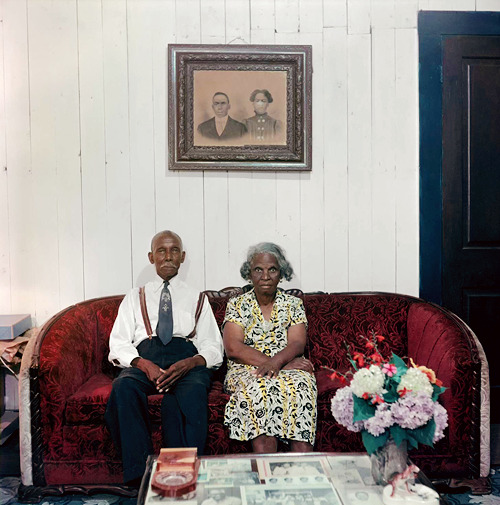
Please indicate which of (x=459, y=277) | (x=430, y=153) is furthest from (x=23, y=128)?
(x=459, y=277)

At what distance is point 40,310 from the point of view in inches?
142

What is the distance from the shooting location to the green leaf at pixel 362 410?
1.74m

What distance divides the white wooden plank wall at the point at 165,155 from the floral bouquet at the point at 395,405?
1.92 m

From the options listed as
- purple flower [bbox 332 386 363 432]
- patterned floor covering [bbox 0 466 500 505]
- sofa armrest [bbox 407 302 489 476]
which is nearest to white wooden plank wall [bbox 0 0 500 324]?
sofa armrest [bbox 407 302 489 476]

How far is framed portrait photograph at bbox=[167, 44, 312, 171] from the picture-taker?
11.6 feet

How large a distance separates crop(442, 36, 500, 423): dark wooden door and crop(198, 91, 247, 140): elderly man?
1.34 m

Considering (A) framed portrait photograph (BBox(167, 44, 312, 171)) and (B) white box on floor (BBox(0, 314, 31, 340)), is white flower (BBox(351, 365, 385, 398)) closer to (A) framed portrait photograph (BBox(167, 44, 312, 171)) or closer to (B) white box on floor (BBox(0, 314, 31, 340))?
(A) framed portrait photograph (BBox(167, 44, 312, 171))

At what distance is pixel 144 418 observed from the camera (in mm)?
2633

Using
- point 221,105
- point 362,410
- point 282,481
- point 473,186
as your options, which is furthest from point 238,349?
point 473,186

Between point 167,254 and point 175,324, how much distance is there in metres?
0.40

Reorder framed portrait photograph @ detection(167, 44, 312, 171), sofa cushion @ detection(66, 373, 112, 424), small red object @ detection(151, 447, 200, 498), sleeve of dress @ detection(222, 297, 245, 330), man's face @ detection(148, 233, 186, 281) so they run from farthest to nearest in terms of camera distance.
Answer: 1. framed portrait photograph @ detection(167, 44, 312, 171)
2. man's face @ detection(148, 233, 186, 281)
3. sleeve of dress @ detection(222, 297, 245, 330)
4. sofa cushion @ detection(66, 373, 112, 424)
5. small red object @ detection(151, 447, 200, 498)

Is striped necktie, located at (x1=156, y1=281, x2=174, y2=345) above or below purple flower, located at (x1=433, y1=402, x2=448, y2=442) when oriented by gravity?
above

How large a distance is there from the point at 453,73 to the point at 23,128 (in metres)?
2.76

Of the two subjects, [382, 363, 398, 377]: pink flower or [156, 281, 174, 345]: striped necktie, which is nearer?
[382, 363, 398, 377]: pink flower
